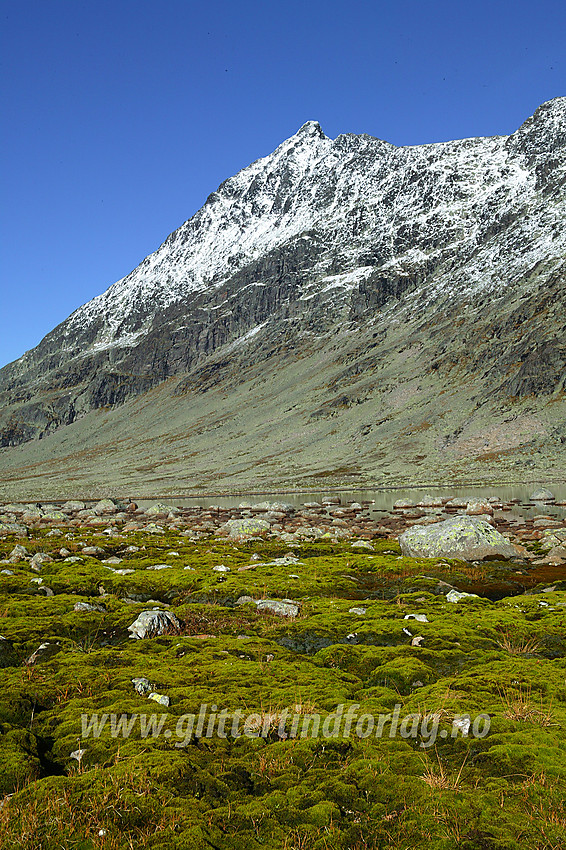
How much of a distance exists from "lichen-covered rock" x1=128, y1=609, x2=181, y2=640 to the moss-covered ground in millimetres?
281

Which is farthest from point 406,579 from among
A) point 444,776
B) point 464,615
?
point 444,776

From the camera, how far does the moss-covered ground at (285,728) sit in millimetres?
5520

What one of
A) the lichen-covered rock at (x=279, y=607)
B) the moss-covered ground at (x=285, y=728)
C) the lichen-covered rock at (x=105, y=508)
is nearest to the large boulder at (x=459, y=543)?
the moss-covered ground at (x=285, y=728)

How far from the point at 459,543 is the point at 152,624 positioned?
56.8 ft

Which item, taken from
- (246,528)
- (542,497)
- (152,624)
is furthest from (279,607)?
(542,497)

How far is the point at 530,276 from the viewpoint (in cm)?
17912

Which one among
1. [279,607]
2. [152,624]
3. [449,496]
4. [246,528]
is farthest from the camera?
[449,496]

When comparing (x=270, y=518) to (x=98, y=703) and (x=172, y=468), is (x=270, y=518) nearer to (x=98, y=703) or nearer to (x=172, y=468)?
(x=98, y=703)

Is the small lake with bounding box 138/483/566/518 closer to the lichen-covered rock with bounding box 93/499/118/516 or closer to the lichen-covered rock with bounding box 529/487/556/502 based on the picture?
the lichen-covered rock with bounding box 529/487/556/502

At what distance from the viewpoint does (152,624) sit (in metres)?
12.4

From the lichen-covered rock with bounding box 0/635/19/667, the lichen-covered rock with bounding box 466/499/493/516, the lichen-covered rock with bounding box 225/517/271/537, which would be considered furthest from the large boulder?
the lichen-covered rock with bounding box 466/499/493/516

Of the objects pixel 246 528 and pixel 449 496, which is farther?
pixel 449 496

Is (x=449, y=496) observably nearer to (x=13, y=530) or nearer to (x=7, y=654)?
(x=13, y=530)

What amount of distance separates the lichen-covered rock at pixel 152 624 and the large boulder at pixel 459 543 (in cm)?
1536
